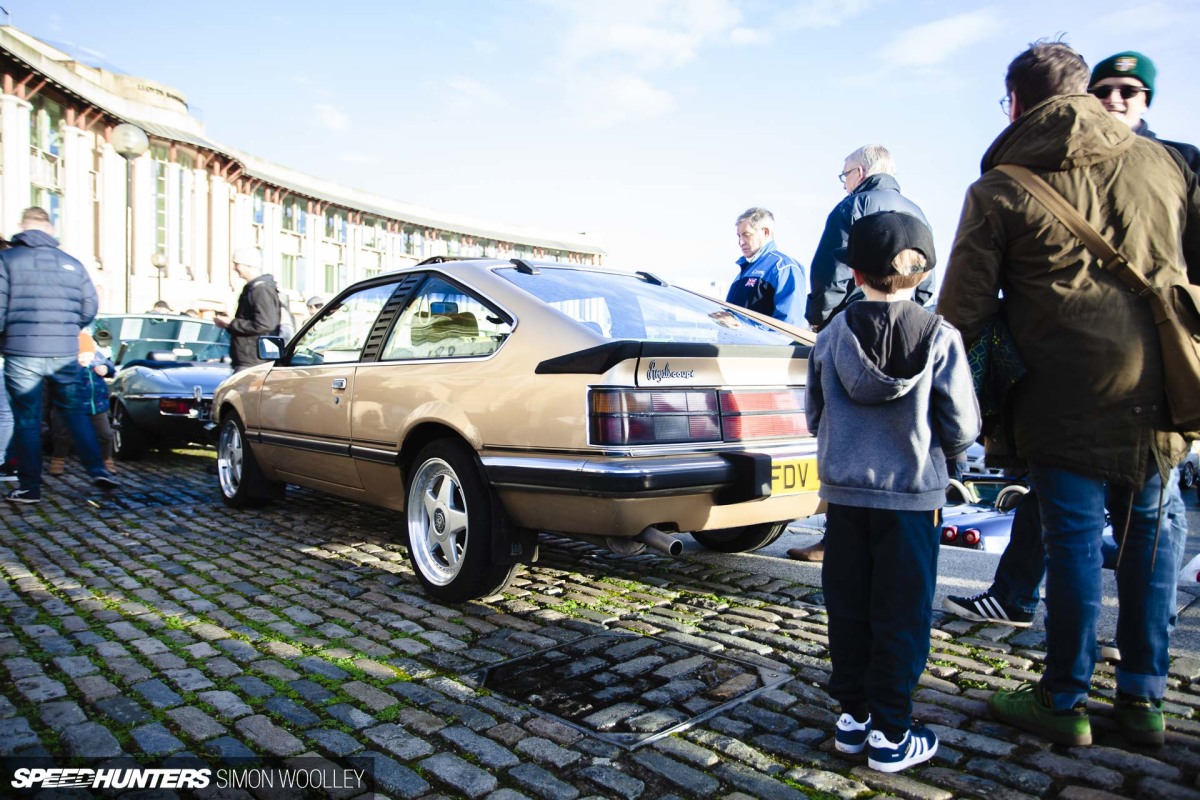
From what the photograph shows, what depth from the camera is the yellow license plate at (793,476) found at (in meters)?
3.52

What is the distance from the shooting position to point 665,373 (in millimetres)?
3344

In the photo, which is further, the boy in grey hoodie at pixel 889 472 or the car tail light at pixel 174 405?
the car tail light at pixel 174 405

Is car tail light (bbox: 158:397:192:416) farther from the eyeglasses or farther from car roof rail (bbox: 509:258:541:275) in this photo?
the eyeglasses

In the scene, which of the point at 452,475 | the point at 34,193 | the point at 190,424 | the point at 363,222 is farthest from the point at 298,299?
the point at 452,475

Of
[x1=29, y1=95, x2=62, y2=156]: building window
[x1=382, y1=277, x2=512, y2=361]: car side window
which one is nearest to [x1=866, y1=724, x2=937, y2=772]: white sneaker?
[x1=382, y1=277, x2=512, y2=361]: car side window

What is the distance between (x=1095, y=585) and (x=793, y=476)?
1.30 meters

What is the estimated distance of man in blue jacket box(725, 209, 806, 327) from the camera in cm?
561

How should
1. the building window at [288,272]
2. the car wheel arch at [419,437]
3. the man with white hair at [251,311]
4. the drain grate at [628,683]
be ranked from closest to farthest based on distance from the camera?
the drain grate at [628,683]
the car wheel arch at [419,437]
the man with white hair at [251,311]
the building window at [288,272]

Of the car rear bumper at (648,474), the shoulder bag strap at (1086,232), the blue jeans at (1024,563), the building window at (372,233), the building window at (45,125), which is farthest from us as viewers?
the building window at (372,233)

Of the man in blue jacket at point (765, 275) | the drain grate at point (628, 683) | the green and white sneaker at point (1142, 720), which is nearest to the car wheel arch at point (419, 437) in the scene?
the drain grate at point (628, 683)

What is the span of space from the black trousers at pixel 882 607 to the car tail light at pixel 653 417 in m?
1.02

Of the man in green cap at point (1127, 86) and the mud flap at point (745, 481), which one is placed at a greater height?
the man in green cap at point (1127, 86)

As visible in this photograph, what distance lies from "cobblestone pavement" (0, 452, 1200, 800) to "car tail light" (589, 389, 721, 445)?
0.79 meters

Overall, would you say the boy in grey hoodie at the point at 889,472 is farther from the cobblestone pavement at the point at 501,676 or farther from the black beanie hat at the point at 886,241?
the cobblestone pavement at the point at 501,676
